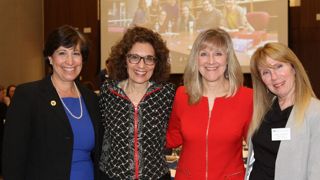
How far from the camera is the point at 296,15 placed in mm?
8789

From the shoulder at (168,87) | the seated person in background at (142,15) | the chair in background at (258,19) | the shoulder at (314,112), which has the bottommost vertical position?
the shoulder at (314,112)

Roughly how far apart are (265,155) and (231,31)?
274 inches

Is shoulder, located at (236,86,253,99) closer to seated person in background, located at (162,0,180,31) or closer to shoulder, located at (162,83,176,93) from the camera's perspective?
shoulder, located at (162,83,176,93)

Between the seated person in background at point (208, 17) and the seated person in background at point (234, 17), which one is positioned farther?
the seated person in background at point (208, 17)

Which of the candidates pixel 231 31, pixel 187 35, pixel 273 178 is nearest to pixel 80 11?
pixel 187 35

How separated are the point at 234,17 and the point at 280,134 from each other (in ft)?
23.2

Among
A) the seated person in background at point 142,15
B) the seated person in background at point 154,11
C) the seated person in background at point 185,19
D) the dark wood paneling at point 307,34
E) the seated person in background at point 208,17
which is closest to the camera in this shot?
the dark wood paneling at point 307,34

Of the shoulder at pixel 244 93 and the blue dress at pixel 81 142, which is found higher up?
the shoulder at pixel 244 93

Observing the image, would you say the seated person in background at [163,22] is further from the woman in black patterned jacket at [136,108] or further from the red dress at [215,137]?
the red dress at [215,137]

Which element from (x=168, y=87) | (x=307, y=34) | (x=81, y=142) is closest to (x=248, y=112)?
(x=168, y=87)

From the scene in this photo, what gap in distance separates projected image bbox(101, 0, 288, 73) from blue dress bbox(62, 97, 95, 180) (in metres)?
6.07

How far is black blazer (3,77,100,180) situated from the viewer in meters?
2.18

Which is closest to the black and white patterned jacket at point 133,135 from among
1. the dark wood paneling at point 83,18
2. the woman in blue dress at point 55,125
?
the woman in blue dress at point 55,125

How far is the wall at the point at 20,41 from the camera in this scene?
1041cm
